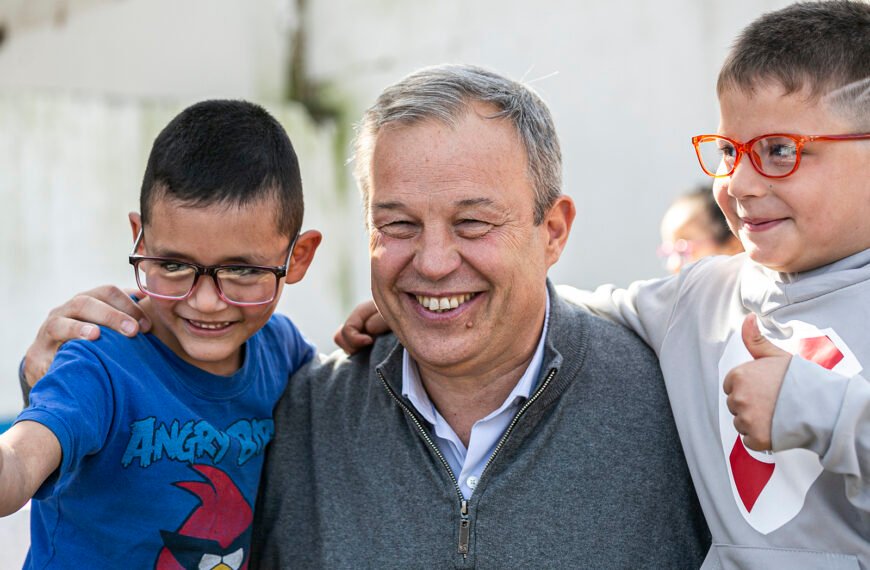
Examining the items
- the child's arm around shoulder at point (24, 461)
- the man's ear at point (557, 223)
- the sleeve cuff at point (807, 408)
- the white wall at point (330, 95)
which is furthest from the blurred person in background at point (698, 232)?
the child's arm around shoulder at point (24, 461)

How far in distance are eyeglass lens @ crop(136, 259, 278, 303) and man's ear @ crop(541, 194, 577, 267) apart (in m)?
0.69

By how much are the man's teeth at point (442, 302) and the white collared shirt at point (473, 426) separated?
0.71 ft

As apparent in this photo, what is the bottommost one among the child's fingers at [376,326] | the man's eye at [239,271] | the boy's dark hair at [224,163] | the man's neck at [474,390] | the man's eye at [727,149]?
the man's neck at [474,390]

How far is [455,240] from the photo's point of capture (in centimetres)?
232

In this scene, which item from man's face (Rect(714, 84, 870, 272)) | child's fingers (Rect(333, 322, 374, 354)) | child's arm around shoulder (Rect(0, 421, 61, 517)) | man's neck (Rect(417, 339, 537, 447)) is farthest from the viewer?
child's fingers (Rect(333, 322, 374, 354))

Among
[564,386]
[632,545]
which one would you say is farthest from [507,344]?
[632,545]

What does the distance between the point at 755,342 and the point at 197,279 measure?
118 cm

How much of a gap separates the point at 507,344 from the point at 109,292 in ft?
3.12

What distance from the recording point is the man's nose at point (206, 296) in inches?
88.5

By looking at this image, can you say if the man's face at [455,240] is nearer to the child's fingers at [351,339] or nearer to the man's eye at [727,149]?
the child's fingers at [351,339]

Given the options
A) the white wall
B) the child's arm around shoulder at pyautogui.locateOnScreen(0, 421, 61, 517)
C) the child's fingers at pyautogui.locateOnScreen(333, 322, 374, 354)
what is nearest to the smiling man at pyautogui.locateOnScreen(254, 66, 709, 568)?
the child's fingers at pyautogui.locateOnScreen(333, 322, 374, 354)

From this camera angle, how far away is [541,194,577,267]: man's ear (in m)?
2.50

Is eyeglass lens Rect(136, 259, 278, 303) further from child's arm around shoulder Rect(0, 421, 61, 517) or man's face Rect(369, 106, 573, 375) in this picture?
child's arm around shoulder Rect(0, 421, 61, 517)

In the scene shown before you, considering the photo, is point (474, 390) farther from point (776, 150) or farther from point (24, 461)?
point (24, 461)
